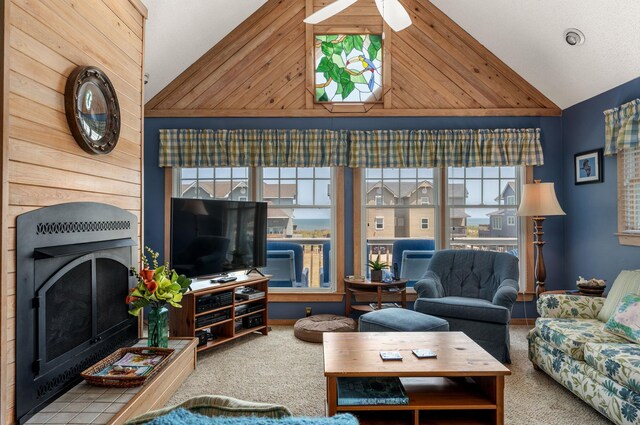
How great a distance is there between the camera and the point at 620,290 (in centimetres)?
294

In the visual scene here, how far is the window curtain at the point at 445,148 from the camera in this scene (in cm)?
448

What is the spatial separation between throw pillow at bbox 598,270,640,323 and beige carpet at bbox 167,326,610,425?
0.64 m

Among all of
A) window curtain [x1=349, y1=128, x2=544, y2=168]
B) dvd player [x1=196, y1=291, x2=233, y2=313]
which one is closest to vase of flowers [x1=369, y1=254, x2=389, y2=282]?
window curtain [x1=349, y1=128, x2=544, y2=168]

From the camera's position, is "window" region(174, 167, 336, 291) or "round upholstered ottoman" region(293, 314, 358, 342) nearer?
"round upholstered ottoman" region(293, 314, 358, 342)

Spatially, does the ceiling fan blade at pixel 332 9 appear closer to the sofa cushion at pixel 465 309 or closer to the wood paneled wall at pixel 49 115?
the wood paneled wall at pixel 49 115

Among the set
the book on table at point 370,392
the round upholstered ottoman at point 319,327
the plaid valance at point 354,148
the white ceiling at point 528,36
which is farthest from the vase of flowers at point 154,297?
the white ceiling at point 528,36

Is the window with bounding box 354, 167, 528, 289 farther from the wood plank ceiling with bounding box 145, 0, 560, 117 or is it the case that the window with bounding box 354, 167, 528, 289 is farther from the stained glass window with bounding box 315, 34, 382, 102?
the stained glass window with bounding box 315, 34, 382, 102

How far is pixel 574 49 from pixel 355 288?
10.0ft

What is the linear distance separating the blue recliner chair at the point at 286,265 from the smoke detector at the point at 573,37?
10.9 feet

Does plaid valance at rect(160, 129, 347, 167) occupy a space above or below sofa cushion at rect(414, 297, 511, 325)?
above

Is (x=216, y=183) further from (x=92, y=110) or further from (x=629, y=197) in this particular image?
(x=629, y=197)

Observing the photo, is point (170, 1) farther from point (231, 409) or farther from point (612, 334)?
point (612, 334)

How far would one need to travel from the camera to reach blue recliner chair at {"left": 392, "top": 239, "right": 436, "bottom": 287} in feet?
15.3

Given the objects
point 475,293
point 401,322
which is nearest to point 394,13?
point 401,322
